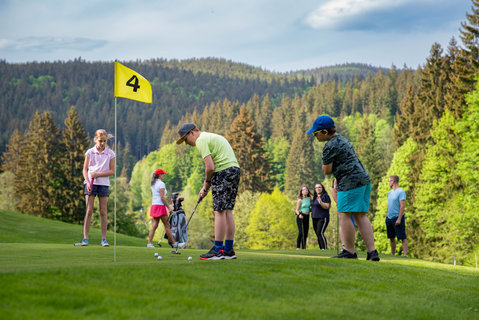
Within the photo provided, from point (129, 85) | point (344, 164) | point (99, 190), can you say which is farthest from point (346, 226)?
point (99, 190)

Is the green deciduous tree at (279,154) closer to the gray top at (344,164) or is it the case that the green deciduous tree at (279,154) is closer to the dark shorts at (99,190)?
the dark shorts at (99,190)

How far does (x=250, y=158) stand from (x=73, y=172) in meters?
22.8

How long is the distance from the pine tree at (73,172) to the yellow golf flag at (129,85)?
46.5 meters

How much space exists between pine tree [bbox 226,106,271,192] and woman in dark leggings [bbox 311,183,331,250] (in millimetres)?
48834

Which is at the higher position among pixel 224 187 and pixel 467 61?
pixel 467 61

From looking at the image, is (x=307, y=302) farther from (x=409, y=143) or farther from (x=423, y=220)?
(x=409, y=143)

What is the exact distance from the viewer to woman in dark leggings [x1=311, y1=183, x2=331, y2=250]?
1750 cm

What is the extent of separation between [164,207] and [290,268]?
27.2 feet

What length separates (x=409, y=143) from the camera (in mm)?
50562

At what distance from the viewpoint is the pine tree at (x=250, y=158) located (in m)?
67.8

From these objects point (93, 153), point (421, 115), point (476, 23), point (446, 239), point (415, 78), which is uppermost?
point (415, 78)

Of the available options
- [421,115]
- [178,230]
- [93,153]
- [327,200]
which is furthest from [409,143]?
[93,153]

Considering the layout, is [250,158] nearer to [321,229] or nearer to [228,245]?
[321,229]

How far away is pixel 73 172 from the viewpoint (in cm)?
5888
